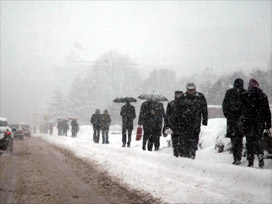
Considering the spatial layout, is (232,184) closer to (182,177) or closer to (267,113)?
(182,177)

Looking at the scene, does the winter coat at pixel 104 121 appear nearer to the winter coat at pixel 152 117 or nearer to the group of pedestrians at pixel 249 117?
the winter coat at pixel 152 117

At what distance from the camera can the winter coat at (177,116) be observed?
7566 millimetres

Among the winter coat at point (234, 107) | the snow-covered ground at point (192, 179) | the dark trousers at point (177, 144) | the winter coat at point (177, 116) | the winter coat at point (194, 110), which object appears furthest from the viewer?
the dark trousers at point (177, 144)

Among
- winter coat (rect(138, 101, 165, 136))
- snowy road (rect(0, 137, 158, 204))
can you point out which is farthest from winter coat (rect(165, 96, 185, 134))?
winter coat (rect(138, 101, 165, 136))

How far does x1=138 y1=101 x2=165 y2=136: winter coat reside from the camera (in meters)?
10.7

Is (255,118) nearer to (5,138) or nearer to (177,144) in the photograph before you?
(177,144)

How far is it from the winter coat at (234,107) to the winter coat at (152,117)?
3807 mm

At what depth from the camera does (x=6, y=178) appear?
717cm

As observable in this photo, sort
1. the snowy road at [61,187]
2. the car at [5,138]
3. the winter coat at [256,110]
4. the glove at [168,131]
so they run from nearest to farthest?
the snowy road at [61,187]
the winter coat at [256,110]
the glove at [168,131]
the car at [5,138]

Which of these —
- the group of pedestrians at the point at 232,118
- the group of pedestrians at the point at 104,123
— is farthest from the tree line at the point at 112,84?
the group of pedestrians at the point at 232,118

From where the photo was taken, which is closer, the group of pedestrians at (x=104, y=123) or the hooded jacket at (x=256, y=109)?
the hooded jacket at (x=256, y=109)

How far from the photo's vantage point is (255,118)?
6332mm

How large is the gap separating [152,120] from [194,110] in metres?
3.50

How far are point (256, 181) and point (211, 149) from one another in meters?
6.39
